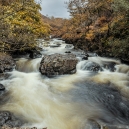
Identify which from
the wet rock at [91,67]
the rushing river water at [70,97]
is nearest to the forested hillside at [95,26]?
the wet rock at [91,67]

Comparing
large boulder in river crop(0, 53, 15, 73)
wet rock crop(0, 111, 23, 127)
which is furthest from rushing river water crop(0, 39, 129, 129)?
large boulder in river crop(0, 53, 15, 73)

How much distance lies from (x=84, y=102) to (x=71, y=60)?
15.1 feet

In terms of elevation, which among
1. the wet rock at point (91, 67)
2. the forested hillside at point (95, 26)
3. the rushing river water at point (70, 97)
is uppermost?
the forested hillside at point (95, 26)

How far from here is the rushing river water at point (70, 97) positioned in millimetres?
7203

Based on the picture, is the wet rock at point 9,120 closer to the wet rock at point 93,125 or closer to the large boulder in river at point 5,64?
the wet rock at point 93,125

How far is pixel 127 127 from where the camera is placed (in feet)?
21.6

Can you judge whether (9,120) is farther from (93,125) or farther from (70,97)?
(70,97)

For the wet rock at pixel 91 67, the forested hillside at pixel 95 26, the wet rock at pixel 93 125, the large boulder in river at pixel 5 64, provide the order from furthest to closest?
the forested hillside at pixel 95 26 < the wet rock at pixel 91 67 < the large boulder in river at pixel 5 64 < the wet rock at pixel 93 125

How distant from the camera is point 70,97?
31.3 feet

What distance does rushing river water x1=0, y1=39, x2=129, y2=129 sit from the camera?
7.20 metres

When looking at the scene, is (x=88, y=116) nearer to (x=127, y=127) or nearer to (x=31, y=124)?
(x=127, y=127)

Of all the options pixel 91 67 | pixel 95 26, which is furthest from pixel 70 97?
pixel 95 26

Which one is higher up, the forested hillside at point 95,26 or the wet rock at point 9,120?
the forested hillside at point 95,26

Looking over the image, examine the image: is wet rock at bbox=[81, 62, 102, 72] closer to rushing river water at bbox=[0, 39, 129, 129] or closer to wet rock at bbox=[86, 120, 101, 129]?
rushing river water at bbox=[0, 39, 129, 129]
